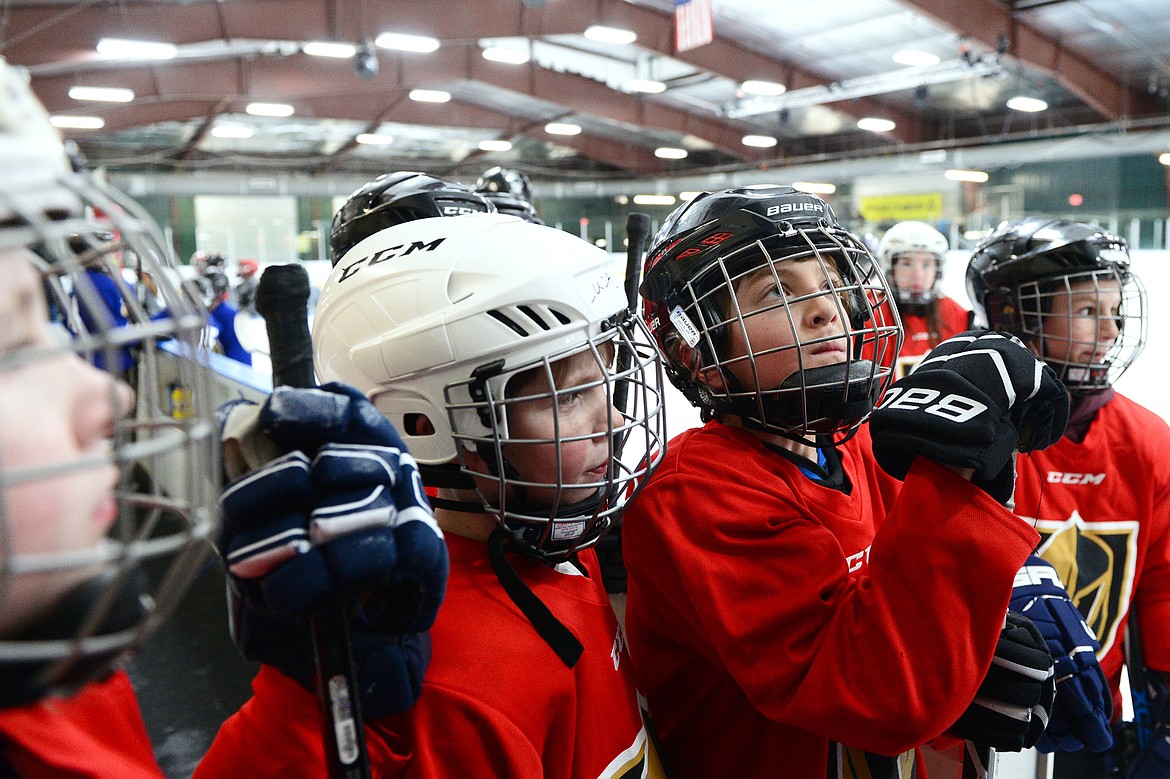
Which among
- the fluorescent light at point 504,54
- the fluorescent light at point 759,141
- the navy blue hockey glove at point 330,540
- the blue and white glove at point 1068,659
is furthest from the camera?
the fluorescent light at point 759,141

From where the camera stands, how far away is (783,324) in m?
1.25

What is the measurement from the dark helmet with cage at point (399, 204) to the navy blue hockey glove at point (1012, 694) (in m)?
1.41

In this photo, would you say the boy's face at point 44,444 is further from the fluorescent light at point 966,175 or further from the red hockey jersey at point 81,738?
the fluorescent light at point 966,175

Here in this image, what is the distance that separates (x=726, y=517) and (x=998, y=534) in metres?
0.32

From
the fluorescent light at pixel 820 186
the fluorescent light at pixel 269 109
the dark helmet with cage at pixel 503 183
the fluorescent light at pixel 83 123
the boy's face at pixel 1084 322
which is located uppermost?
the fluorescent light at pixel 269 109

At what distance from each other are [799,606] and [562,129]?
62.2 ft

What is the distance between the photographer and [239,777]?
2.54 feet

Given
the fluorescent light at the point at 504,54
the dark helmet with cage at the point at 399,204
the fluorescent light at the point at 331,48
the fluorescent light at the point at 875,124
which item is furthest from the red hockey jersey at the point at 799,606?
the fluorescent light at the point at 875,124

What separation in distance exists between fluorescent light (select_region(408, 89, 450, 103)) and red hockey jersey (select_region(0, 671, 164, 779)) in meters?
16.2

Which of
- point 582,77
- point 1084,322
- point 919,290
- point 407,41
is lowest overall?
point 1084,322

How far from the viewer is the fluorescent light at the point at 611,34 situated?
1117cm

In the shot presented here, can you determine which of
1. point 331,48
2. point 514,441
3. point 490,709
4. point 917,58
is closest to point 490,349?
point 514,441

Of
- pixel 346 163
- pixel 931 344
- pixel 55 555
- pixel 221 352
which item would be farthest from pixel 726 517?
pixel 346 163

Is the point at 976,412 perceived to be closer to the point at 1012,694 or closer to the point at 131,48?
the point at 1012,694
